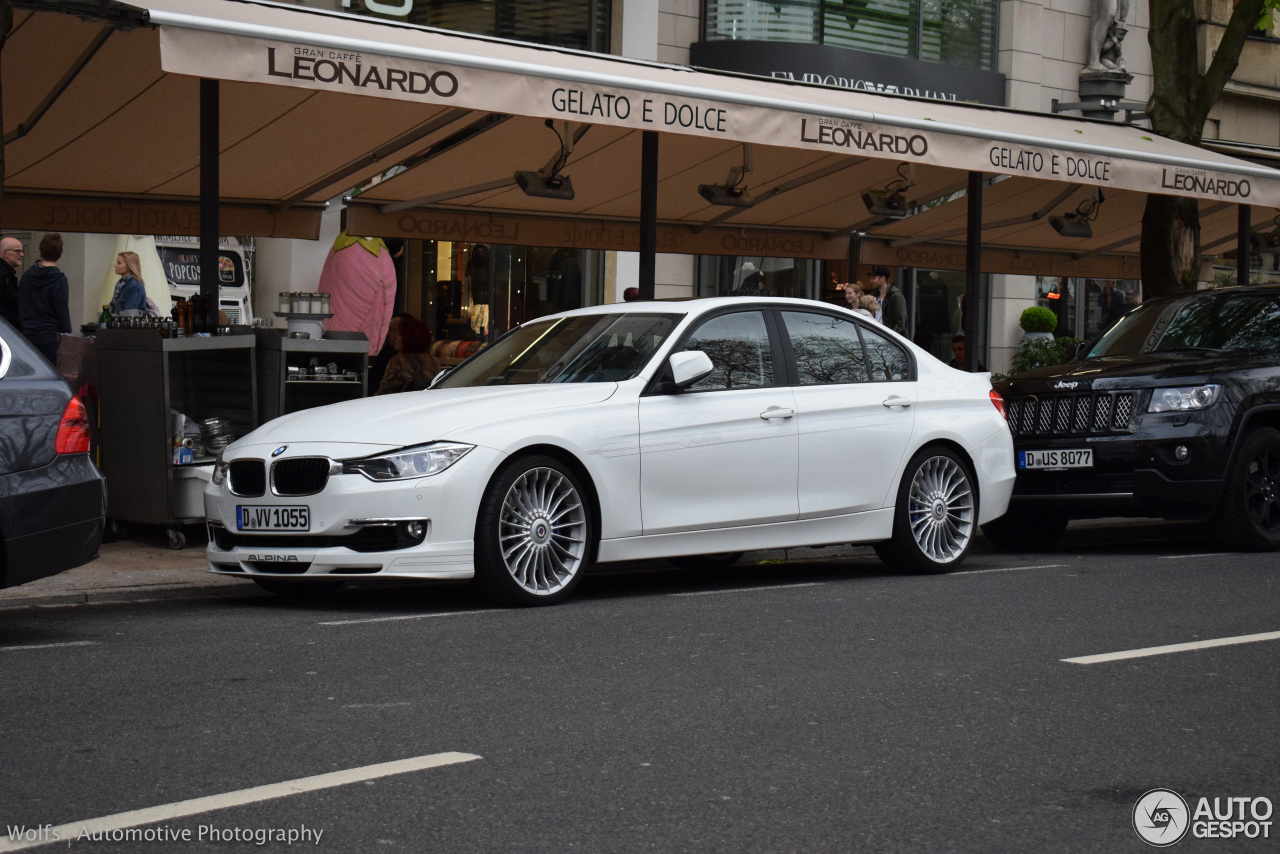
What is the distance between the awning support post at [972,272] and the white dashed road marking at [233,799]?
1064 cm

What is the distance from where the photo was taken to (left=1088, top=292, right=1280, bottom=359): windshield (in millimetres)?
11742

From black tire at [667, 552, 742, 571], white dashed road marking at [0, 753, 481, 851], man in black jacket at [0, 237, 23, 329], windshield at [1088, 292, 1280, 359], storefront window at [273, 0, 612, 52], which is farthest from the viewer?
storefront window at [273, 0, 612, 52]

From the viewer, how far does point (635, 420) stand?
835cm

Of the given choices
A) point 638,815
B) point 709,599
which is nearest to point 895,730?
point 638,815

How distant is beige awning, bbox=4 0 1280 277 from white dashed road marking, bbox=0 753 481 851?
524cm

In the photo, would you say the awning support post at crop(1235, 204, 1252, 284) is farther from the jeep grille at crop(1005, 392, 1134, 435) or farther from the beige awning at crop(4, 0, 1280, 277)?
the jeep grille at crop(1005, 392, 1134, 435)

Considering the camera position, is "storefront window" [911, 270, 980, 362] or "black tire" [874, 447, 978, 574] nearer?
"black tire" [874, 447, 978, 574]

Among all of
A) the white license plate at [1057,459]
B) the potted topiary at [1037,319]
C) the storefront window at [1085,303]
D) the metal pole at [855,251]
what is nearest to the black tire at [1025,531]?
the white license plate at [1057,459]

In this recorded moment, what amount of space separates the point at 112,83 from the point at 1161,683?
808 centimetres

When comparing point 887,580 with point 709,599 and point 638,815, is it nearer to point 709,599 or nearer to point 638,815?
point 709,599

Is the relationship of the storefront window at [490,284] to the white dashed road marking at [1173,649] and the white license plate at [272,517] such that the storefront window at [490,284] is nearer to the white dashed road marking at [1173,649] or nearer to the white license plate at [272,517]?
the white license plate at [272,517]

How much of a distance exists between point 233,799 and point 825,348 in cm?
586

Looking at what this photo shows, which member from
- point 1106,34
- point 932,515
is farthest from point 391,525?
point 1106,34

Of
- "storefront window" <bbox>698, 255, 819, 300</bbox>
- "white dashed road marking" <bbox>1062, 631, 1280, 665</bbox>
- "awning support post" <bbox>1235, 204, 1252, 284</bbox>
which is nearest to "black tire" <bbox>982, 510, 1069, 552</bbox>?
"white dashed road marking" <bbox>1062, 631, 1280, 665</bbox>
